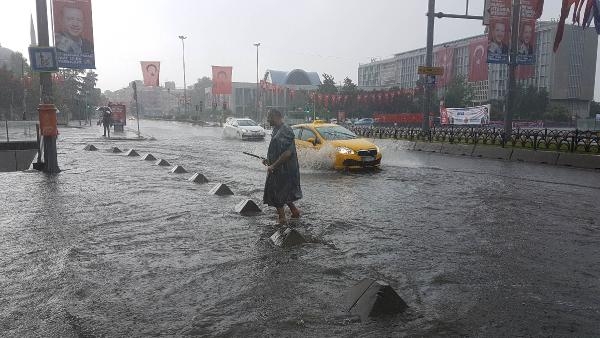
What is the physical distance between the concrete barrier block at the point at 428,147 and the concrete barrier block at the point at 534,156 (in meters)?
4.21

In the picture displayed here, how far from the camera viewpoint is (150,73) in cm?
4325

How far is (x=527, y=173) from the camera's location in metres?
13.6

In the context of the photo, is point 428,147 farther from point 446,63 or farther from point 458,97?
point 446,63

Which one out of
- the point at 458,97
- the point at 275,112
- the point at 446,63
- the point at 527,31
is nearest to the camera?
the point at 275,112

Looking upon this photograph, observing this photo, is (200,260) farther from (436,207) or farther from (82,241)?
(436,207)

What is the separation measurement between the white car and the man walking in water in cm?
2292

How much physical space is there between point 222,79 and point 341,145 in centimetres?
3960

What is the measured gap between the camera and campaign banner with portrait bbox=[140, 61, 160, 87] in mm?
43188

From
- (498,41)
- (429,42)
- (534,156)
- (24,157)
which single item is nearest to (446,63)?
(429,42)

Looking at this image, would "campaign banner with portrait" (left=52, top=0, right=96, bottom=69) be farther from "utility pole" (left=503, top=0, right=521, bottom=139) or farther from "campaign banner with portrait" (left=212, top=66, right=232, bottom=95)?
"campaign banner with portrait" (left=212, top=66, right=232, bottom=95)

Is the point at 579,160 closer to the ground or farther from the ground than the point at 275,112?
closer to the ground

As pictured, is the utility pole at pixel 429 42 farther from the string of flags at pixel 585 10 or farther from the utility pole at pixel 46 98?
the utility pole at pixel 46 98

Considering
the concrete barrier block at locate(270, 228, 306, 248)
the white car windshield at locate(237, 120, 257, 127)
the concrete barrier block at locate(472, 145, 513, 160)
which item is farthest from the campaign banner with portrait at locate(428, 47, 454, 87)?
the concrete barrier block at locate(270, 228, 306, 248)

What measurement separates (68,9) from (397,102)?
59448 millimetres
